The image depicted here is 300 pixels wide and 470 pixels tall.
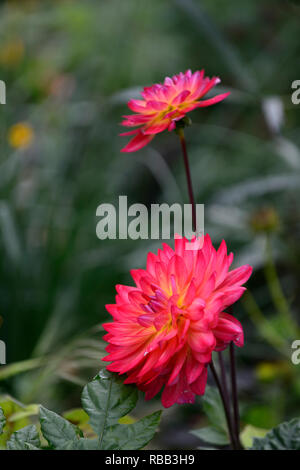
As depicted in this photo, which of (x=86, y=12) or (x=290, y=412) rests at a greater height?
(x=86, y=12)

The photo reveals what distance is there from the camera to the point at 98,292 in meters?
1.04

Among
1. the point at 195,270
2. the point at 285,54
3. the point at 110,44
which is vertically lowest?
the point at 195,270

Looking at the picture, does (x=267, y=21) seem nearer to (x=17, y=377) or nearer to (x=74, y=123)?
(x=74, y=123)

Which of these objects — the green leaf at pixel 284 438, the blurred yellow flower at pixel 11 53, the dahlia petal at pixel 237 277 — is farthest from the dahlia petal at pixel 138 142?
the blurred yellow flower at pixel 11 53

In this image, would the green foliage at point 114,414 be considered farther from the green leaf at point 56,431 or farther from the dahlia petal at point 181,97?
the dahlia petal at point 181,97

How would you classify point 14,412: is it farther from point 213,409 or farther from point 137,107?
point 137,107

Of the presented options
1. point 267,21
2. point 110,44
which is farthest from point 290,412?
point 267,21

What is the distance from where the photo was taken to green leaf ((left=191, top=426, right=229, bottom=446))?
0.44 metres

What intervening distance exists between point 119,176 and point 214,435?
3.11ft

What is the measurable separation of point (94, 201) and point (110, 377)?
0.79 meters

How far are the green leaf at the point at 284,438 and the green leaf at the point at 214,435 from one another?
0.25 feet

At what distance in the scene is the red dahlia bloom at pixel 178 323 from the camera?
12.6 inches

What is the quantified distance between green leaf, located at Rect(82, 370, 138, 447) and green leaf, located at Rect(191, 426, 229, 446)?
12 centimetres

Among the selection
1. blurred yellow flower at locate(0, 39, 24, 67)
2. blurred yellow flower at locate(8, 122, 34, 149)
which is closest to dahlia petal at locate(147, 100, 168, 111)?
blurred yellow flower at locate(8, 122, 34, 149)
